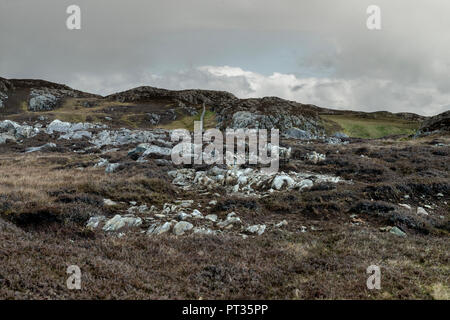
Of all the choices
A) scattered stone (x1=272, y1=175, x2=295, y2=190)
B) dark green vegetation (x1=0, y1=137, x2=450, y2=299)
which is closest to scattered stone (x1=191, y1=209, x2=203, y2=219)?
dark green vegetation (x1=0, y1=137, x2=450, y2=299)

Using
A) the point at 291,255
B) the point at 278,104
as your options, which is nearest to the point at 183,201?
the point at 291,255

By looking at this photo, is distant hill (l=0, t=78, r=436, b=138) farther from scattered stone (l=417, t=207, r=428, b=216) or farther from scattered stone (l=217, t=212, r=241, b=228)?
scattered stone (l=217, t=212, r=241, b=228)

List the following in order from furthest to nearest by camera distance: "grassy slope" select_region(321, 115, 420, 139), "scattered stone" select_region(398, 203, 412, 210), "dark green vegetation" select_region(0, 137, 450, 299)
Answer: "grassy slope" select_region(321, 115, 420, 139) → "scattered stone" select_region(398, 203, 412, 210) → "dark green vegetation" select_region(0, 137, 450, 299)

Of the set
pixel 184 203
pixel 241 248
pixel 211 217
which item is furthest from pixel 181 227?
pixel 184 203

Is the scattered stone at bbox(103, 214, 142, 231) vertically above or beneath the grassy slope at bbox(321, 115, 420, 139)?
beneath

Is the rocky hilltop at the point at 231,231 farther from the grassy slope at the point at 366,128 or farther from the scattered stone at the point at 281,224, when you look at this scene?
the grassy slope at the point at 366,128

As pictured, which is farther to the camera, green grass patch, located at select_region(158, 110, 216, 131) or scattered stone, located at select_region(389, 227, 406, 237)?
green grass patch, located at select_region(158, 110, 216, 131)

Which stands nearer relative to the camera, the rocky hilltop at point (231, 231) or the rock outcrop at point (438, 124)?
the rocky hilltop at point (231, 231)

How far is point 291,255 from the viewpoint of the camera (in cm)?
853

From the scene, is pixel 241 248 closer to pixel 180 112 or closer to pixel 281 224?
pixel 281 224

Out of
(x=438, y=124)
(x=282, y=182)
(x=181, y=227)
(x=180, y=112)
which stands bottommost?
(x=181, y=227)

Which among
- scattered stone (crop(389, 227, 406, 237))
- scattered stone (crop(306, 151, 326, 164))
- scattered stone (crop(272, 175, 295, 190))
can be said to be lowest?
scattered stone (crop(389, 227, 406, 237))

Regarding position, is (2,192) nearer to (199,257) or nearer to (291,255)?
(199,257)

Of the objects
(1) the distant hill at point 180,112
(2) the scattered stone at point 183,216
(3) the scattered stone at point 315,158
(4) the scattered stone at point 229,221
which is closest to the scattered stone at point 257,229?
(4) the scattered stone at point 229,221
